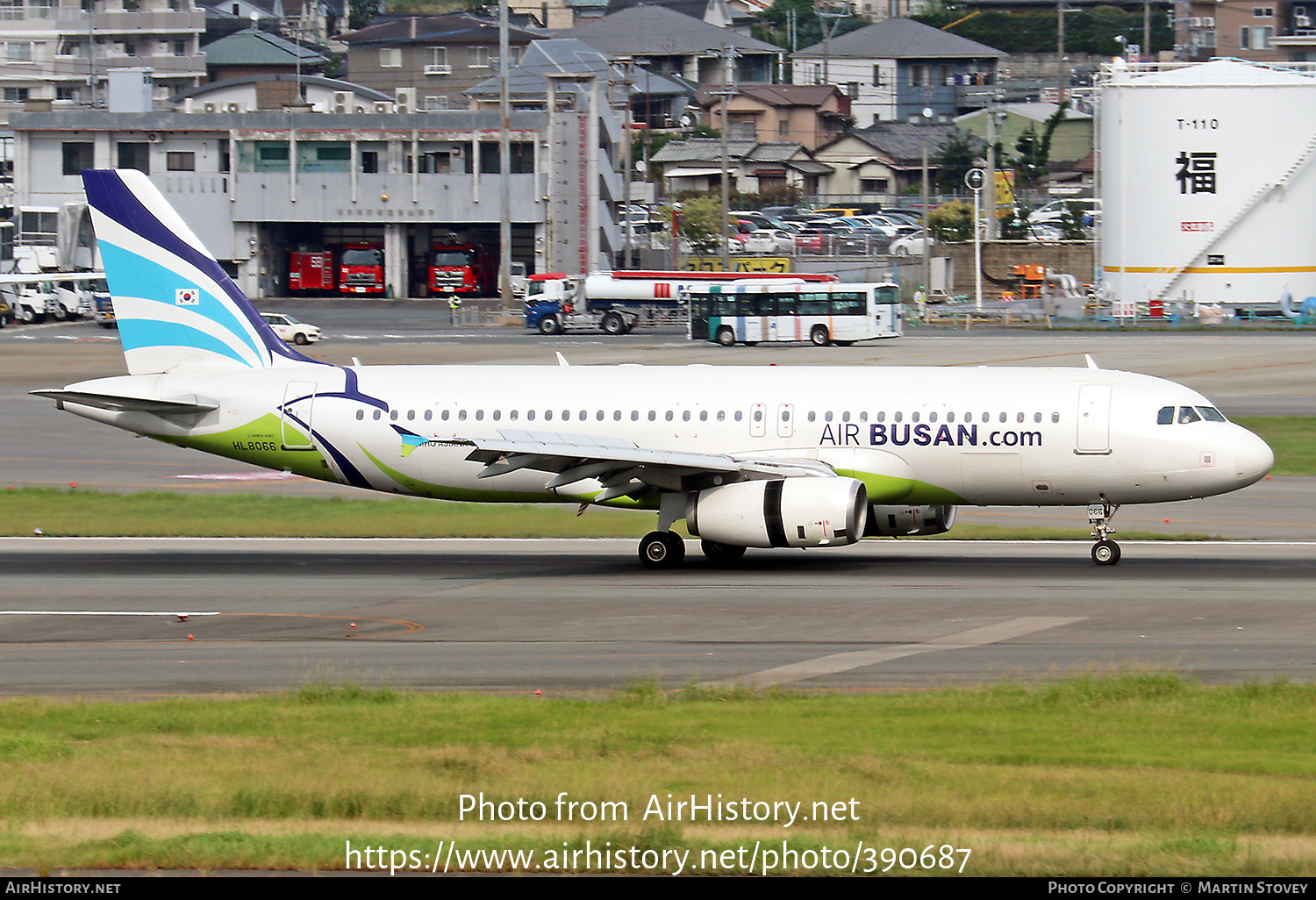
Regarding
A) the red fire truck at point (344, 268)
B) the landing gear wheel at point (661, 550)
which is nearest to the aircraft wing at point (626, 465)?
the landing gear wheel at point (661, 550)

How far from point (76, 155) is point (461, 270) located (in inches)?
1285

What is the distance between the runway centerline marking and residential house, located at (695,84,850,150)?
520ft

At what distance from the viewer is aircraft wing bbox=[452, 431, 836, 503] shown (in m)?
33.1

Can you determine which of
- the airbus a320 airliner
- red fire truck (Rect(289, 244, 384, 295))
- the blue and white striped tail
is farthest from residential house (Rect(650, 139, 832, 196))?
the airbus a320 airliner

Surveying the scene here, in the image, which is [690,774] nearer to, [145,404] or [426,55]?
[145,404]

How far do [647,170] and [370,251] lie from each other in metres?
48.9

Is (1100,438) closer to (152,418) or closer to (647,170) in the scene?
(152,418)

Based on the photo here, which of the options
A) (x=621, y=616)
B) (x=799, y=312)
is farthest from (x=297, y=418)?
(x=799, y=312)

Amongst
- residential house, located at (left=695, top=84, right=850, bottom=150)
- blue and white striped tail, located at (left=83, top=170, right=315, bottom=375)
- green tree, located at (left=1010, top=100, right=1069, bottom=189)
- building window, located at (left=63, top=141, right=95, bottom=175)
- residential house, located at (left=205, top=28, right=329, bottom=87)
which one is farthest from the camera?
residential house, located at (left=205, top=28, right=329, bottom=87)

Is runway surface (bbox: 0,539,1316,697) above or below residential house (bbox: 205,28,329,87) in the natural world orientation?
below

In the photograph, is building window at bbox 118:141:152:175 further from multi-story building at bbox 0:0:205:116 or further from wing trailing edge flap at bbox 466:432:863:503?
wing trailing edge flap at bbox 466:432:863:503

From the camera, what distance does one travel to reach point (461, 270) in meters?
129

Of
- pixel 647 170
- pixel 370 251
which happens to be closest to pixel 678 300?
pixel 370 251

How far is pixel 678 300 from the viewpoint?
345 feet
